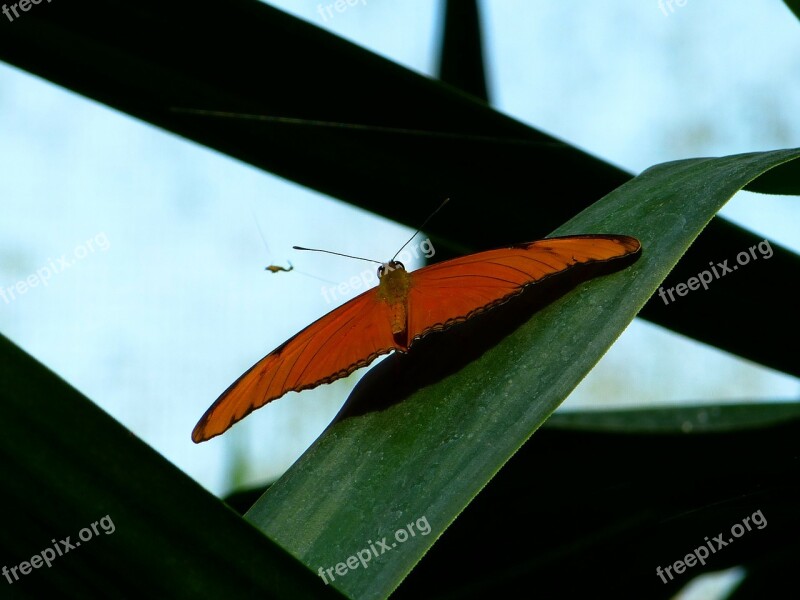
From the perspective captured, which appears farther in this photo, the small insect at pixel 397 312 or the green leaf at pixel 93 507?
the small insect at pixel 397 312

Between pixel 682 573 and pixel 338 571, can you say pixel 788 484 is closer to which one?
pixel 682 573

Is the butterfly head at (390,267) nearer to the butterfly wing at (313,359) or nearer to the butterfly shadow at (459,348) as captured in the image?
the butterfly wing at (313,359)

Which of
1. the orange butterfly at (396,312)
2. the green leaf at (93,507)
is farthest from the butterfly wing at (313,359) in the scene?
the green leaf at (93,507)

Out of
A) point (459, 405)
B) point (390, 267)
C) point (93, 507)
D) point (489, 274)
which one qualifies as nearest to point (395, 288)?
point (390, 267)

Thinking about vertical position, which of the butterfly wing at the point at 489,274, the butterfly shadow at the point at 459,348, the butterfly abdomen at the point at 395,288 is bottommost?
the butterfly shadow at the point at 459,348

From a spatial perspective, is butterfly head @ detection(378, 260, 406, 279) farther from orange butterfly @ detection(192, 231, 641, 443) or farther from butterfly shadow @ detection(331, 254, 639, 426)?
butterfly shadow @ detection(331, 254, 639, 426)

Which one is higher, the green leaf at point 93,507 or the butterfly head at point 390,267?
the butterfly head at point 390,267

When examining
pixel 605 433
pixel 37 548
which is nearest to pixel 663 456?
pixel 605 433
